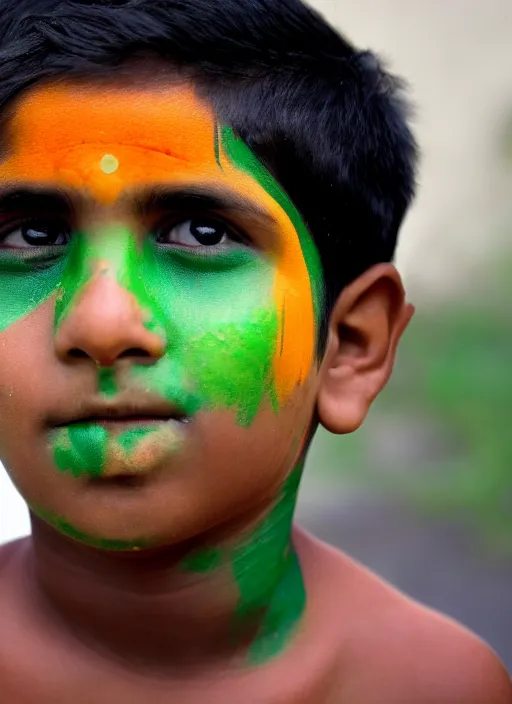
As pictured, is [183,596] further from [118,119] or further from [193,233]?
[118,119]

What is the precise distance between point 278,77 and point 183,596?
57cm

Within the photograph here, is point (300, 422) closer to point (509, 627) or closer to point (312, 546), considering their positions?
point (312, 546)

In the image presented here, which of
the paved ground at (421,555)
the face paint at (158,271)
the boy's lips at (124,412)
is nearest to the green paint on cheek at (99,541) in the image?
the face paint at (158,271)

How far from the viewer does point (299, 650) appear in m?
1.01

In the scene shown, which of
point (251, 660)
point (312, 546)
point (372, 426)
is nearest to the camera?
point (251, 660)

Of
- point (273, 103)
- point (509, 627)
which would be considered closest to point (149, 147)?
point (273, 103)

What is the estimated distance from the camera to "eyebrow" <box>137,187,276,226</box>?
0.79 metres

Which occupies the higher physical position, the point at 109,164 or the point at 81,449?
the point at 109,164

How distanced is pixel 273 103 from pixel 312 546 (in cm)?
60

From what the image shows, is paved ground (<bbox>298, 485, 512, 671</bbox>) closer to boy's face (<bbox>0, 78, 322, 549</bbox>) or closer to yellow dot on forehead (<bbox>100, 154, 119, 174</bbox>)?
boy's face (<bbox>0, 78, 322, 549</bbox>)

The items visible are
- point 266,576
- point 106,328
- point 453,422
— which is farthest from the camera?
point 453,422

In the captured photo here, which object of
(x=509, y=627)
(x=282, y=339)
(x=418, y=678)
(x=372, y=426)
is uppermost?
(x=282, y=339)

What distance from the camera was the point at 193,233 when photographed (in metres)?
0.83

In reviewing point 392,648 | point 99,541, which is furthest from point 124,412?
point 392,648
